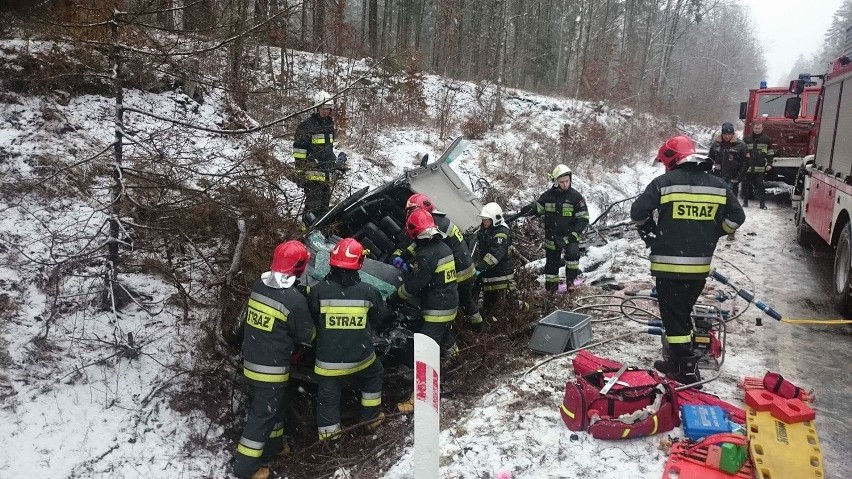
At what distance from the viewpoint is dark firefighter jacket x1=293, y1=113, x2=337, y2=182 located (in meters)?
6.38

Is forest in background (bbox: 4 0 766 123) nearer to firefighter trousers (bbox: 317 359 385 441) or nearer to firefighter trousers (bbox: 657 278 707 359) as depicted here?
firefighter trousers (bbox: 317 359 385 441)

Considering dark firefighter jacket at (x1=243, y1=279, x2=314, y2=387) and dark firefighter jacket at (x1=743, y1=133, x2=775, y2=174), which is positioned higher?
dark firefighter jacket at (x1=743, y1=133, x2=775, y2=174)

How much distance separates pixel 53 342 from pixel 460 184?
4.43 m

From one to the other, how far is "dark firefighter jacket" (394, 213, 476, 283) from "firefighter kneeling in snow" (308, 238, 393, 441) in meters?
1.11

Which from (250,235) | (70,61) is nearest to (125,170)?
(250,235)

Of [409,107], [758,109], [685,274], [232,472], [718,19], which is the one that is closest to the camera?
[685,274]

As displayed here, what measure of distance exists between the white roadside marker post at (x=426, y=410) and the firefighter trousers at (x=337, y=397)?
6.54ft

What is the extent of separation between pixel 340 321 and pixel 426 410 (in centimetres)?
187

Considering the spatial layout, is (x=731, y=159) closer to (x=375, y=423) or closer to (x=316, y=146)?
(x=316, y=146)

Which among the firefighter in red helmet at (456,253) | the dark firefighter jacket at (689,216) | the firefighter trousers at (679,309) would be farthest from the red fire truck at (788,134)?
the firefighter trousers at (679,309)

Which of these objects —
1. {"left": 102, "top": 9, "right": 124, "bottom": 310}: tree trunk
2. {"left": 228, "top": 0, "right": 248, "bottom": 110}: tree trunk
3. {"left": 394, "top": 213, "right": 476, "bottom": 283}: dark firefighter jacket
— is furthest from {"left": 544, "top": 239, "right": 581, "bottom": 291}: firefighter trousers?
{"left": 102, "top": 9, "right": 124, "bottom": 310}: tree trunk

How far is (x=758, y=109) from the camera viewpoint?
12711mm

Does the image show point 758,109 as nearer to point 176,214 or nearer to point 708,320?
point 708,320

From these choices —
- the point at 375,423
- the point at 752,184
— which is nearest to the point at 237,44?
the point at 375,423
